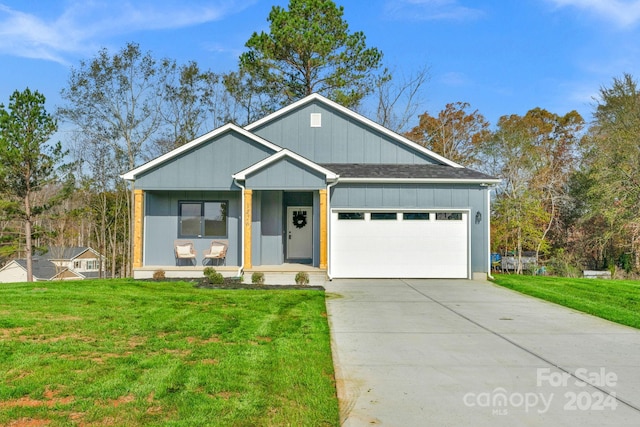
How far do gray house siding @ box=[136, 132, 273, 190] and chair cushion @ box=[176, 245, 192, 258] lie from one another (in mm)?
2016

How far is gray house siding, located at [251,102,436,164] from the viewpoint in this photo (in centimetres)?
1659

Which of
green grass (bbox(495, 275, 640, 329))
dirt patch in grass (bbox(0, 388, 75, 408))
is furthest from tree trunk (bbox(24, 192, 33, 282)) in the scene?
dirt patch in grass (bbox(0, 388, 75, 408))

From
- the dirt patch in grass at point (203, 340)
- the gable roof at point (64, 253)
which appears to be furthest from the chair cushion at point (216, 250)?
the gable roof at point (64, 253)

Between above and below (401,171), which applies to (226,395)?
below

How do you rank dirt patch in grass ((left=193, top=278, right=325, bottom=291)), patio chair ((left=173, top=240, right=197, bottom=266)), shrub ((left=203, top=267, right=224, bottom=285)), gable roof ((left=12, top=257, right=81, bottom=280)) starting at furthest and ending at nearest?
1. gable roof ((left=12, top=257, right=81, bottom=280))
2. patio chair ((left=173, top=240, right=197, bottom=266))
3. shrub ((left=203, top=267, right=224, bottom=285))
4. dirt patch in grass ((left=193, top=278, right=325, bottom=291))

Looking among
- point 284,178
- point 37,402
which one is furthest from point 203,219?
point 37,402

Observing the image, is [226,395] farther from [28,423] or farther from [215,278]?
[215,278]

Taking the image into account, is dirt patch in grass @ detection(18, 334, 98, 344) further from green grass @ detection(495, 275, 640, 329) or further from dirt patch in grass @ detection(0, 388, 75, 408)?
green grass @ detection(495, 275, 640, 329)

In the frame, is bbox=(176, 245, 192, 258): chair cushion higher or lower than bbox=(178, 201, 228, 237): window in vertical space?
lower

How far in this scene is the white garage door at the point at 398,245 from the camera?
14.3m

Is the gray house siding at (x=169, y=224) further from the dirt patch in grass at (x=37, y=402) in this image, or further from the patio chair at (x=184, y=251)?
the dirt patch in grass at (x=37, y=402)

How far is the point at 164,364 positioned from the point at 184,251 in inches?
406

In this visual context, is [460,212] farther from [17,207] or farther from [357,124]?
[17,207]

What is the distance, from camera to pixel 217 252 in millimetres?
15031
